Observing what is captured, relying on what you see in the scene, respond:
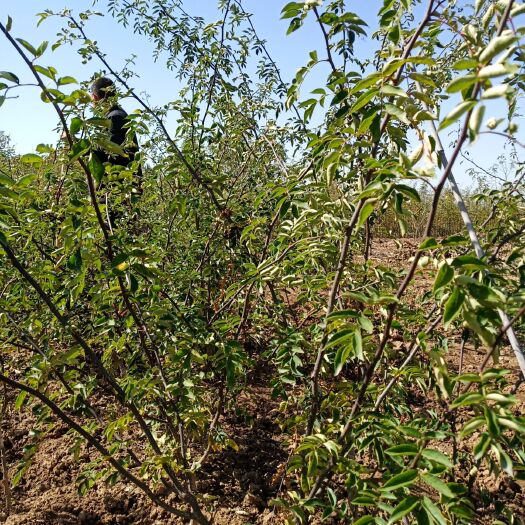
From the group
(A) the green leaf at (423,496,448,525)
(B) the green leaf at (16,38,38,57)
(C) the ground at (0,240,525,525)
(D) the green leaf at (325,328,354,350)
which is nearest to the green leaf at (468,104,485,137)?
(D) the green leaf at (325,328,354,350)

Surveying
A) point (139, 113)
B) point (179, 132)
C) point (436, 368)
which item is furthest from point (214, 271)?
point (436, 368)

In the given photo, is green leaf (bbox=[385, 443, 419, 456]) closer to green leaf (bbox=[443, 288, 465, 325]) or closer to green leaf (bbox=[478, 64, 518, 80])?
green leaf (bbox=[443, 288, 465, 325])

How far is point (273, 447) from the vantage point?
3104 millimetres

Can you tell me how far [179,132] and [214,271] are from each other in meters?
0.96

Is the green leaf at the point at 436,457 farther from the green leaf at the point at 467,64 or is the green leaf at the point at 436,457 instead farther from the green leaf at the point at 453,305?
the green leaf at the point at 467,64

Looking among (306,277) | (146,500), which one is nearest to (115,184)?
(306,277)

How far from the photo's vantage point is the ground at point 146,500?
252cm

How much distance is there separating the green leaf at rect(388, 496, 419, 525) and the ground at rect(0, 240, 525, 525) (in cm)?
122

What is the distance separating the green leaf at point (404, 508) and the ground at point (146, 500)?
1.22 meters

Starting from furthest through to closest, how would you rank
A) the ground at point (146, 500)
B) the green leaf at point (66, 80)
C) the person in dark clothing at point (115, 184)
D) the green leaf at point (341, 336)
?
the ground at point (146, 500) < the person in dark clothing at point (115, 184) < the green leaf at point (66, 80) < the green leaf at point (341, 336)

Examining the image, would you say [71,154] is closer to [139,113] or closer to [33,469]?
[139,113]

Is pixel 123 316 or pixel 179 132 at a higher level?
pixel 179 132

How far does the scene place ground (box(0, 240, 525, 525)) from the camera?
2.52m

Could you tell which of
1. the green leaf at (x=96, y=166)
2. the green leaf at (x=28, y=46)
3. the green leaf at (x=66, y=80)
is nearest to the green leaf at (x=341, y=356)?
the green leaf at (x=96, y=166)
